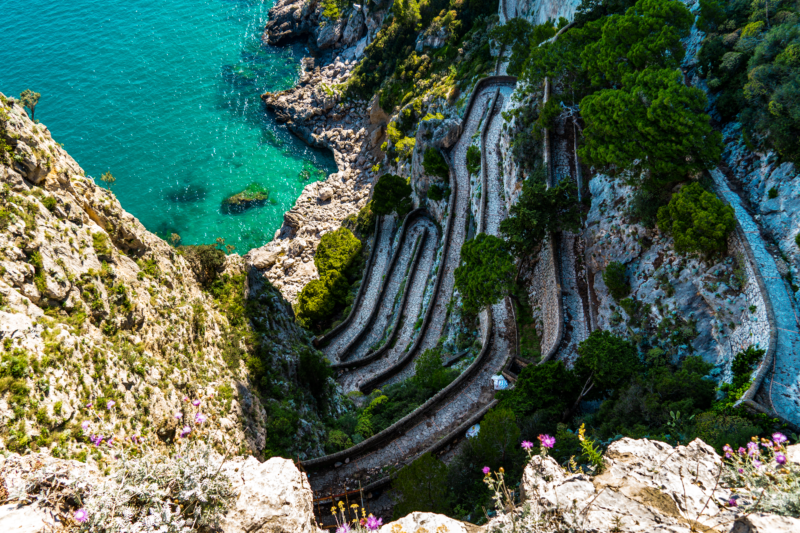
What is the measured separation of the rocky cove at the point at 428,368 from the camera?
373 inches

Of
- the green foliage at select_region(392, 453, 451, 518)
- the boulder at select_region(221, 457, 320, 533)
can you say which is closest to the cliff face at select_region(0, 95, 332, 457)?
the boulder at select_region(221, 457, 320, 533)

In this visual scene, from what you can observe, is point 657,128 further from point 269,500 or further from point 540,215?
point 269,500

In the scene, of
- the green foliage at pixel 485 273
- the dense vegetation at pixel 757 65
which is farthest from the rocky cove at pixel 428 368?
the green foliage at pixel 485 273

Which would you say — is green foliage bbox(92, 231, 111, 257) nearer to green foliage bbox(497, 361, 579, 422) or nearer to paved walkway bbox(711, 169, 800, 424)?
green foliage bbox(497, 361, 579, 422)

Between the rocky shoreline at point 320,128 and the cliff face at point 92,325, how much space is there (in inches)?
1054

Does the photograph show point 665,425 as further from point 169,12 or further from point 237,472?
point 169,12

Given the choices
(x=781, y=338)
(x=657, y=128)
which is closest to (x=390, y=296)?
(x=657, y=128)

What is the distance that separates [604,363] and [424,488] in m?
10.8

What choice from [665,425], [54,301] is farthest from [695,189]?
[54,301]

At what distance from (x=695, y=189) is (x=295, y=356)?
25.2 m

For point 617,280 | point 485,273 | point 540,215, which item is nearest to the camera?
point 617,280

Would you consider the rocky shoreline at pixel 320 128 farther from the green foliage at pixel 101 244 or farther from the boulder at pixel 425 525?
the boulder at pixel 425 525

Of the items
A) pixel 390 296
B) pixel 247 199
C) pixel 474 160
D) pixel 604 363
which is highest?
pixel 247 199

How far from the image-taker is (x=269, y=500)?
9.99m
